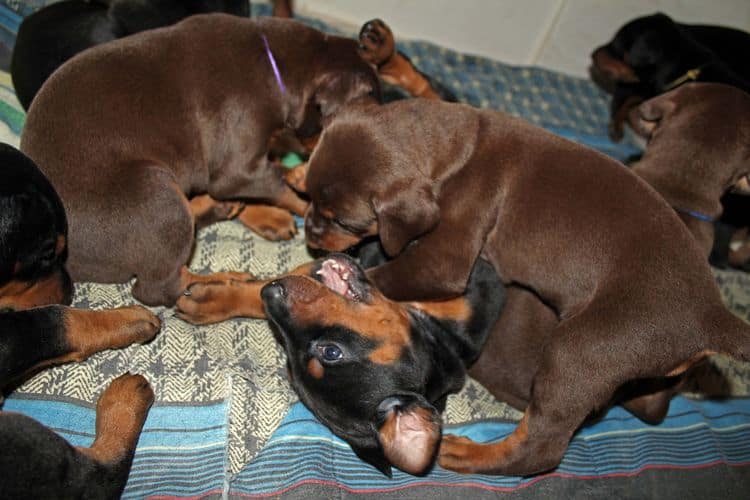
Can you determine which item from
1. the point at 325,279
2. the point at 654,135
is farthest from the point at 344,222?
the point at 654,135

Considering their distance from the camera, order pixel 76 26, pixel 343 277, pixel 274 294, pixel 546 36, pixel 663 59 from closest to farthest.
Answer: pixel 274 294, pixel 343 277, pixel 76 26, pixel 663 59, pixel 546 36

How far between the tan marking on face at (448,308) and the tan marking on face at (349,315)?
0.42 meters

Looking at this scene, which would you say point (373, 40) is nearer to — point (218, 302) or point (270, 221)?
point (270, 221)

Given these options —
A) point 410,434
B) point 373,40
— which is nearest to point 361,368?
point 410,434

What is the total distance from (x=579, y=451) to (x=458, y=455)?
0.80 meters

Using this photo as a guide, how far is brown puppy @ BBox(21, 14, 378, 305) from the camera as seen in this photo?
3025 mm

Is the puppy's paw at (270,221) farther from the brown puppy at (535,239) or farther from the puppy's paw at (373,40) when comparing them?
the puppy's paw at (373,40)

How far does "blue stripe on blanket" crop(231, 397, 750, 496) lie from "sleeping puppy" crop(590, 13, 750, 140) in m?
2.51


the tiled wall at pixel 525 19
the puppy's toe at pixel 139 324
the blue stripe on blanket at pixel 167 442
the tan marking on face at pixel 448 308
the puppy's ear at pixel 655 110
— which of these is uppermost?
the puppy's ear at pixel 655 110

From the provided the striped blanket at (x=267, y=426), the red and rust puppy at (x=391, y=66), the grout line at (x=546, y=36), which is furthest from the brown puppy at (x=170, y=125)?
the grout line at (x=546, y=36)

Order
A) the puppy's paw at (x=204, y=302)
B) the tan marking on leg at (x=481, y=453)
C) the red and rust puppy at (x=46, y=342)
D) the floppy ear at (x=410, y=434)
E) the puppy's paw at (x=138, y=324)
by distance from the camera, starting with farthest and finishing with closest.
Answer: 1. the puppy's paw at (x=204, y=302)
2. the tan marking on leg at (x=481, y=453)
3. the puppy's paw at (x=138, y=324)
4. the floppy ear at (x=410, y=434)
5. the red and rust puppy at (x=46, y=342)

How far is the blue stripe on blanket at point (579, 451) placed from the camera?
290 cm

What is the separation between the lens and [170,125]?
3275 millimetres

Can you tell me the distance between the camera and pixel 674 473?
11.8 feet
